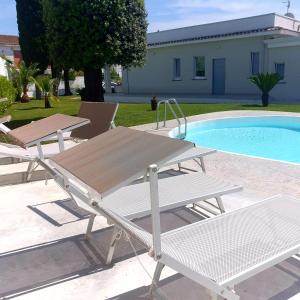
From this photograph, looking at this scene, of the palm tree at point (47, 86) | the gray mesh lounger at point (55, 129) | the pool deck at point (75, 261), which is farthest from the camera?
the palm tree at point (47, 86)

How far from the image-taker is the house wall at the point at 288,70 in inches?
797

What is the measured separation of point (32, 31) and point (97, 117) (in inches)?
947

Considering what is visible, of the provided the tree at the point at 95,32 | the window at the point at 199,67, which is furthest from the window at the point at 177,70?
the tree at the point at 95,32

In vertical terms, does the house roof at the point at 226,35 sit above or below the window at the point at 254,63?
above

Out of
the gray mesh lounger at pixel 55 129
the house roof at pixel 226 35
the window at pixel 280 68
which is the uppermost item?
the house roof at pixel 226 35

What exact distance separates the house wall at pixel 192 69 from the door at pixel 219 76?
0.27m

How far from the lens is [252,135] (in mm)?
11617

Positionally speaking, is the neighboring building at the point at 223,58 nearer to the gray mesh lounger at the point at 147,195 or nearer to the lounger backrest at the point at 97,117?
the lounger backrest at the point at 97,117

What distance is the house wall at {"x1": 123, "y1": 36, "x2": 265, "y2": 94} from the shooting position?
2281cm

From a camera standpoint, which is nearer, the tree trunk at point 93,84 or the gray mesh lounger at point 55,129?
the gray mesh lounger at point 55,129

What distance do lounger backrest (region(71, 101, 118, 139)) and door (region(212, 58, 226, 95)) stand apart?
760 inches

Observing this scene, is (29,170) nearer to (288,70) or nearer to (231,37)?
(288,70)

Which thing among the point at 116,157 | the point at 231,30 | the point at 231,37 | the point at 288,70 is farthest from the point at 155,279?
the point at 231,30

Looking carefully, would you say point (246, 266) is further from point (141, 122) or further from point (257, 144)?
point (141, 122)
